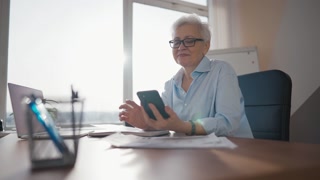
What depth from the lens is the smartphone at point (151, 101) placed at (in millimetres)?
862

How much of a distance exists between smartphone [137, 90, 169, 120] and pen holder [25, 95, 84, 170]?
1.41 ft

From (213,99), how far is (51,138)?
3.04 ft

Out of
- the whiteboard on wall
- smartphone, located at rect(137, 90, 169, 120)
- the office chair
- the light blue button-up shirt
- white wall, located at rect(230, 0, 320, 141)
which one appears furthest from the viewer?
the whiteboard on wall

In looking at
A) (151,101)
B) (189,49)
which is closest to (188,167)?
(151,101)

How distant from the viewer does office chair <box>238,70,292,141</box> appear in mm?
1239

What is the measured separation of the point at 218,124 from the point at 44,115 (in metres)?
0.71

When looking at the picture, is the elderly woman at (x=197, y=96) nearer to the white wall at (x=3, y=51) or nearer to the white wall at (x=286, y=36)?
the white wall at (x=3, y=51)

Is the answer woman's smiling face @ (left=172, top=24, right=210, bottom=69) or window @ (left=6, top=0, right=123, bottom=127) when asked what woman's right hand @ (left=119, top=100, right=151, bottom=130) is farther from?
window @ (left=6, top=0, right=123, bottom=127)

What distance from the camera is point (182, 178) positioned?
33cm

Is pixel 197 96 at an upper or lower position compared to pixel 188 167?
upper

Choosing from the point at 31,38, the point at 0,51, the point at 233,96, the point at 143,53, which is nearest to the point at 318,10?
the point at 143,53

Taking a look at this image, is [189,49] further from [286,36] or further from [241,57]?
[286,36]

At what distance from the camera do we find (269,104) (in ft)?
4.26

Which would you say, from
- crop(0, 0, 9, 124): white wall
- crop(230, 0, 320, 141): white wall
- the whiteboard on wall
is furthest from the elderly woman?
crop(230, 0, 320, 141): white wall
